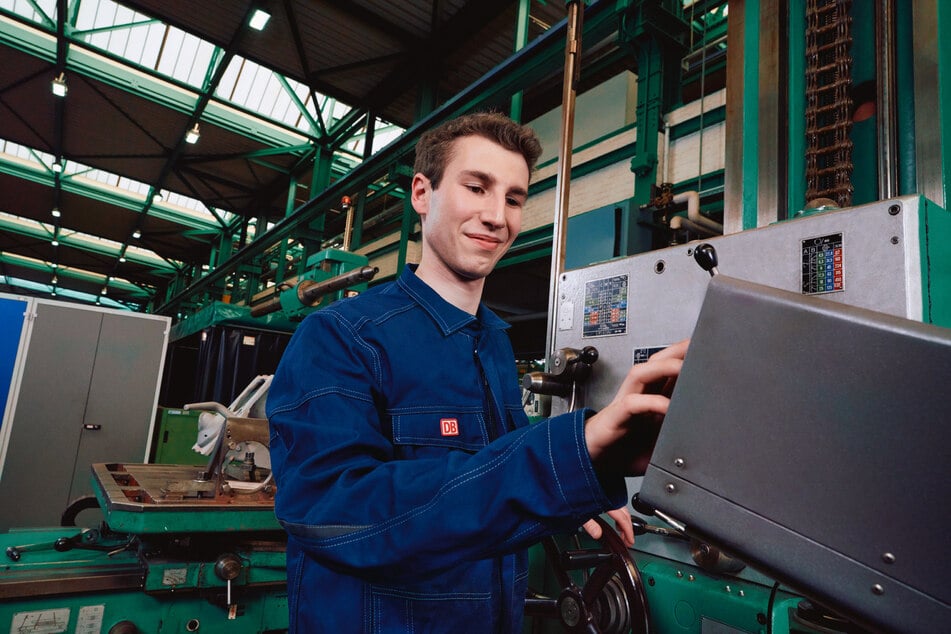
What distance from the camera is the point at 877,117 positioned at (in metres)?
1.26

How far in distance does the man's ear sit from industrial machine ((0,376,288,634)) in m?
1.16

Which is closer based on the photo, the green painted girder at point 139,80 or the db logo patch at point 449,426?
the db logo patch at point 449,426

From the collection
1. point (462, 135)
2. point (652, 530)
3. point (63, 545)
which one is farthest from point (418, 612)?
point (63, 545)

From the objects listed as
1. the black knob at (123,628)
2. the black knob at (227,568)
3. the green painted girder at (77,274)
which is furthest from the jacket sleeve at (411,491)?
the green painted girder at (77,274)

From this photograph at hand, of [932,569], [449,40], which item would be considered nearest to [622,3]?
[932,569]

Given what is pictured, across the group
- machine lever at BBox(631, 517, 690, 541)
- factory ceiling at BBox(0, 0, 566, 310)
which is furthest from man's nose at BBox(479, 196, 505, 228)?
factory ceiling at BBox(0, 0, 566, 310)

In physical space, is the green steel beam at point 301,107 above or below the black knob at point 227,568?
above

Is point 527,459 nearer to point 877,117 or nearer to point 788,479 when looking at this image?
point 788,479

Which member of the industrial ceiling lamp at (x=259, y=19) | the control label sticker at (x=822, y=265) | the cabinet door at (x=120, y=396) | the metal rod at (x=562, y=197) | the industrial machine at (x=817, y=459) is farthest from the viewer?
the industrial ceiling lamp at (x=259, y=19)

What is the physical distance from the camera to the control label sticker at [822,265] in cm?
92

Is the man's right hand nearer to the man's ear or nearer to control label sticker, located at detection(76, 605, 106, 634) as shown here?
the man's ear

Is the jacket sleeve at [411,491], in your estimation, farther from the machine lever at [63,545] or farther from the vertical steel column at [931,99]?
the machine lever at [63,545]

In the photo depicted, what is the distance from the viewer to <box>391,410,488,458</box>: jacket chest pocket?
A: 82cm

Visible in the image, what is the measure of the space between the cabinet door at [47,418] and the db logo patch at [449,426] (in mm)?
4706
